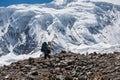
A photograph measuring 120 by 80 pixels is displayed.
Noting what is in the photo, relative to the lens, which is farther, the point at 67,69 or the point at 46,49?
the point at 46,49

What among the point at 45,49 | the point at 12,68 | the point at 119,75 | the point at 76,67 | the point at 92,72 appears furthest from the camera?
the point at 45,49

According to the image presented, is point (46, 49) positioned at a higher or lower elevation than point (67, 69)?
higher

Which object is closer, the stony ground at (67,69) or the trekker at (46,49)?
the stony ground at (67,69)

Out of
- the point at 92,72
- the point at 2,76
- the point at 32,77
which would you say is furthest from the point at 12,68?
the point at 92,72

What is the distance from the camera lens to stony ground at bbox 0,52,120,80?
2792 centimetres

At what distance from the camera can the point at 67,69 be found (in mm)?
31484

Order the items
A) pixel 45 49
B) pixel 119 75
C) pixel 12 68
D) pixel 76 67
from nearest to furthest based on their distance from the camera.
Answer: pixel 119 75 < pixel 76 67 < pixel 12 68 < pixel 45 49

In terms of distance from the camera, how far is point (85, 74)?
2877 cm

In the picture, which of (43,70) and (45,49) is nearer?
Answer: (43,70)

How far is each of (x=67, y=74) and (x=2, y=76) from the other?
157 inches

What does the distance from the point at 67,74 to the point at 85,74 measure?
127 cm

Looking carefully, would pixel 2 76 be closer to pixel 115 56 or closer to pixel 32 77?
pixel 32 77

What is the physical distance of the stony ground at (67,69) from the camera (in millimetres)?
27922

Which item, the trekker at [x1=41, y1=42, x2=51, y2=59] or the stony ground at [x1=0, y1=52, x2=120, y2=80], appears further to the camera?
the trekker at [x1=41, y1=42, x2=51, y2=59]
